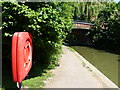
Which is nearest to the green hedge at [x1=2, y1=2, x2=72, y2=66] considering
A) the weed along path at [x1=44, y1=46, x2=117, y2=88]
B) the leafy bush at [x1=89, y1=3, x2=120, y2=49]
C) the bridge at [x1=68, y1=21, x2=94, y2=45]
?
the weed along path at [x1=44, y1=46, x2=117, y2=88]

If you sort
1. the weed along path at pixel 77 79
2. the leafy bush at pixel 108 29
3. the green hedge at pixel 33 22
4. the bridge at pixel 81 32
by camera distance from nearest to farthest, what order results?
the green hedge at pixel 33 22, the weed along path at pixel 77 79, the leafy bush at pixel 108 29, the bridge at pixel 81 32

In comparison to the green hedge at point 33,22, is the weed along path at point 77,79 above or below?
below

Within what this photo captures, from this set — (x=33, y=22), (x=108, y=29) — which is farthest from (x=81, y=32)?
(x=33, y=22)

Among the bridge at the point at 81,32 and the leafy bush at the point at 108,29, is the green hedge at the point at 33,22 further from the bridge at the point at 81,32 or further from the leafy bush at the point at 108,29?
the bridge at the point at 81,32

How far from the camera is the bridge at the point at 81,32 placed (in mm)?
26859

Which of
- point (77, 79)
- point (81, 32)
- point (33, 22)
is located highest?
→ point (33, 22)

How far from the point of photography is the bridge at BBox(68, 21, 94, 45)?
88.1 ft

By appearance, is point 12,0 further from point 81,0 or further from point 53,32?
point 81,0

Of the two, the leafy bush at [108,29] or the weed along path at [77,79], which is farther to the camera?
the leafy bush at [108,29]

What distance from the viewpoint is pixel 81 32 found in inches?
1115

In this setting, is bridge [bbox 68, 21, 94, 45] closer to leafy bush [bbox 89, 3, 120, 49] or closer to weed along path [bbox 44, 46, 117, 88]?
leafy bush [bbox 89, 3, 120, 49]

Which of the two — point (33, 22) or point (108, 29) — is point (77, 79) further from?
point (108, 29)

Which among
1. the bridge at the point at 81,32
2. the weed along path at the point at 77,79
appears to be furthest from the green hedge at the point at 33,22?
the bridge at the point at 81,32

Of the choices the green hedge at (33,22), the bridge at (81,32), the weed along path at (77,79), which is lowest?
the bridge at (81,32)
